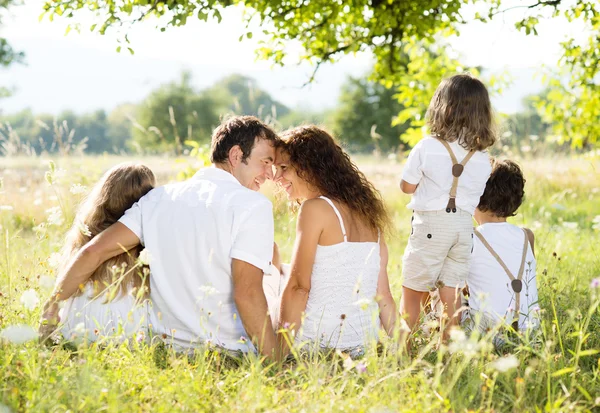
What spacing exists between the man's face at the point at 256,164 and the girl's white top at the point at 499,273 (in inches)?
57.2

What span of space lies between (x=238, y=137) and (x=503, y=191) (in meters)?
1.78

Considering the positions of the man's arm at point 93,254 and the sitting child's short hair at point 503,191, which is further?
the sitting child's short hair at point 503,191

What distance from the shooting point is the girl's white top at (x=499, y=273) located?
3959 mm

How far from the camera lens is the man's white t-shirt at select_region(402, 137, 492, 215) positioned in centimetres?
416

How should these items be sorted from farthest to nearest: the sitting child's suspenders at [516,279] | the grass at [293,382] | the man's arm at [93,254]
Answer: the sitting child's suspenders at [516,279] < the man's arm at [93,254] < the grass at [293,382]

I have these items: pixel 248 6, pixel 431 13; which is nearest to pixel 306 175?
pixel 248 6

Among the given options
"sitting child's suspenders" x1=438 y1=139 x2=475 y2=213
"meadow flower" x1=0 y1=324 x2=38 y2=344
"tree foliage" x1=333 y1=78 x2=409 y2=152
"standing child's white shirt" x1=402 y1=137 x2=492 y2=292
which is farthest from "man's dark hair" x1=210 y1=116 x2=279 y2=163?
"tree foliage" x1=333 y1=78 x2=409 y2=152

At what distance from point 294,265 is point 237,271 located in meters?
0.35

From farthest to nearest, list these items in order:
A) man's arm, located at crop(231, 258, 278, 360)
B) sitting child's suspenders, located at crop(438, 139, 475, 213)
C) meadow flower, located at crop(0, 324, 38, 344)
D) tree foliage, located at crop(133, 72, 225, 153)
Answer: tree foliage, located at crop(133, 72, 225, 153) → sitting child's suspenders, located at crop(438, 139, 475, 213) → man's arm, located at crop(231, 258, 278, 360) → meadow flower, located at crop(0, 324, 38, 344)

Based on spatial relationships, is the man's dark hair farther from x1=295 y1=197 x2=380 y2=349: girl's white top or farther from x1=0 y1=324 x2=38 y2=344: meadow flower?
x1=0 y1=324 x2=38 y2=344: meadow flower

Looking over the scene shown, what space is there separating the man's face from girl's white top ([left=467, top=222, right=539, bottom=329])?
4.77ft

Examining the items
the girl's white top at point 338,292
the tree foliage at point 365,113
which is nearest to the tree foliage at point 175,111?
the tree foliage at point 365,113

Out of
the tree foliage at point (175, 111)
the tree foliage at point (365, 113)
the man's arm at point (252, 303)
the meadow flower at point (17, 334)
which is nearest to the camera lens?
the meadow flower at point (17, 334)

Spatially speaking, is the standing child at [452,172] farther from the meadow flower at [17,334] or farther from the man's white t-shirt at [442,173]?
the meadow flower at [17,334]
